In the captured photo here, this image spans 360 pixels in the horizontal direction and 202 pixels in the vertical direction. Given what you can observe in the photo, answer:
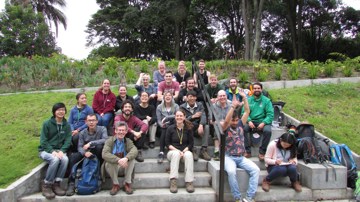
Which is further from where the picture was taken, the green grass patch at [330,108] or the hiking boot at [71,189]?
the green grass patch at [330,108]

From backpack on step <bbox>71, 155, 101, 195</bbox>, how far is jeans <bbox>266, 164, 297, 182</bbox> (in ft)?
8.59

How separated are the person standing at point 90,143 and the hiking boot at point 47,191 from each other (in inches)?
10.2

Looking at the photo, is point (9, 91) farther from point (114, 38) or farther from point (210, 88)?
point (114, 38)

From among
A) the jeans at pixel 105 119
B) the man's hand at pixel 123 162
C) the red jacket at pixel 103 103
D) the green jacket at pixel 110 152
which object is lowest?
the man's hand at pixel 123 162

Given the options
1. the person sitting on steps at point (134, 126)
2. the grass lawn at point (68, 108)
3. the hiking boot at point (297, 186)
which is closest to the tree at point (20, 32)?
the grass lawn at point (68, 108)

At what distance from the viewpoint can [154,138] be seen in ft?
18.9

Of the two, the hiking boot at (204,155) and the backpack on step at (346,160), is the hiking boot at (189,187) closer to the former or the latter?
the hiking boot at (204,155)

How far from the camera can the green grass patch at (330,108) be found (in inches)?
259

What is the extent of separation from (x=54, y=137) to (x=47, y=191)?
33.1 inches

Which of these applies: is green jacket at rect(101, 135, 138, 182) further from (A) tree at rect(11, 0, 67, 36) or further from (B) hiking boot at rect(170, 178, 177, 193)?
(A) tree at rect(11, 0, 67, 36)

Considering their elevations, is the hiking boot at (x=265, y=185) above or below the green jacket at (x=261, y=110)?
below

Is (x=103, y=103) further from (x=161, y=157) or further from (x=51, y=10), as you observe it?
(x=51, y=10)

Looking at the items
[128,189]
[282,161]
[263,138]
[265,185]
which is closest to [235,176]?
[265,185]

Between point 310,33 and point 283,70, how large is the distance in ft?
63.7
